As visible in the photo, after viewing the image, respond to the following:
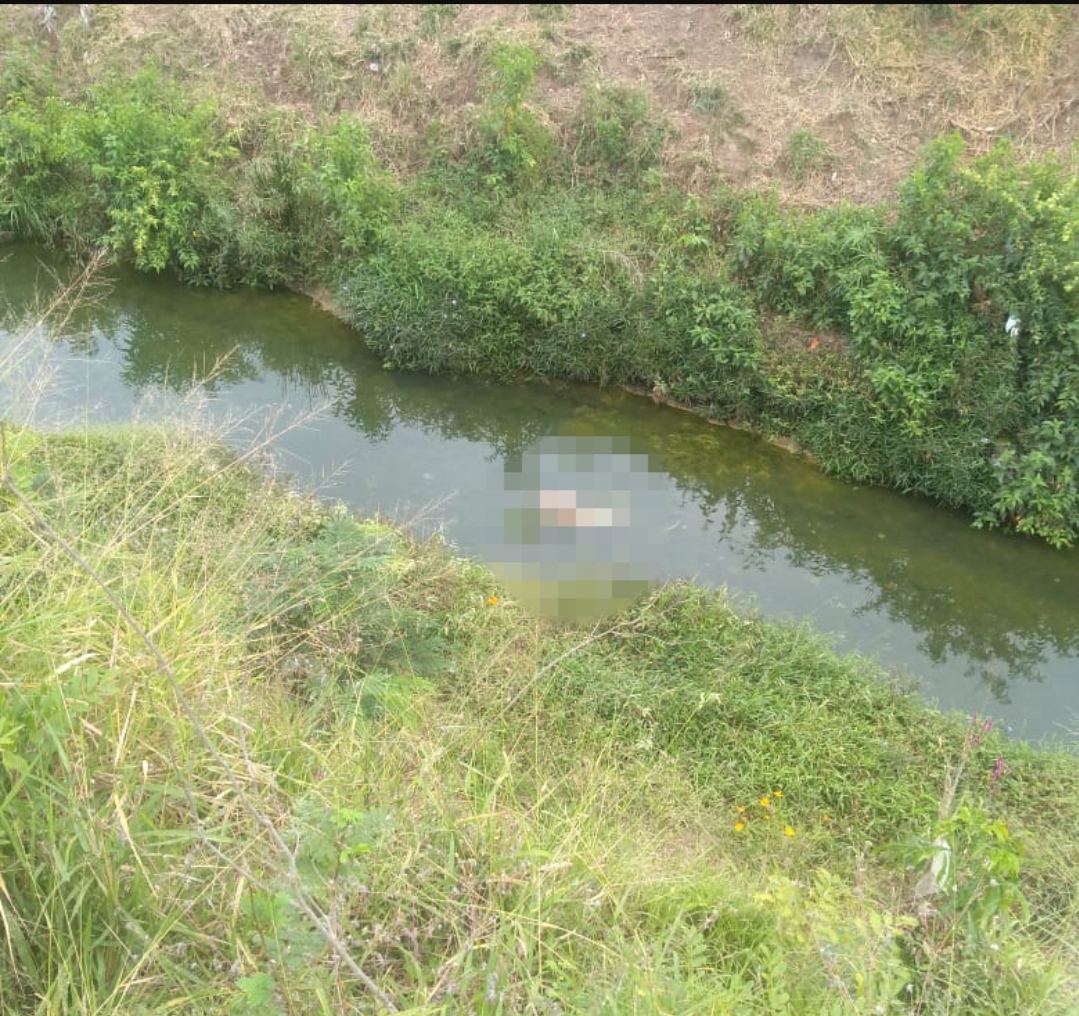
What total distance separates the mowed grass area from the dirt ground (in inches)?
194

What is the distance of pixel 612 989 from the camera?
6.76ft

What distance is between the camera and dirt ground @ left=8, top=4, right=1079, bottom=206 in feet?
24.4

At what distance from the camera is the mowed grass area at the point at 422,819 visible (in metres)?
2.00

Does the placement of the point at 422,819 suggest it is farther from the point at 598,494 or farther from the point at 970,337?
→ the point at 970,337

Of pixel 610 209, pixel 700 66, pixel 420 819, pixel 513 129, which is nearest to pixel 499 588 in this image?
pixel 420 819

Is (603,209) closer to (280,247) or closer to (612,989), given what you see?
(280,247)

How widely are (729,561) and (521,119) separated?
14.1 feet

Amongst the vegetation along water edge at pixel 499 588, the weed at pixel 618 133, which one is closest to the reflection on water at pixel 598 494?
the vegetation along water edge at pixel 499 588

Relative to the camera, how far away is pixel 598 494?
494cm

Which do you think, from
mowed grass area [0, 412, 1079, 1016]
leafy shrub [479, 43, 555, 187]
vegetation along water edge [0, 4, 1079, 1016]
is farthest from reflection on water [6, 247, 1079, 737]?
leafy shrub [479, 43, 555, 187]

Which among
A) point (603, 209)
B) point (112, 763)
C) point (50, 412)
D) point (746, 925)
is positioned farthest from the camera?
point (603, 209)

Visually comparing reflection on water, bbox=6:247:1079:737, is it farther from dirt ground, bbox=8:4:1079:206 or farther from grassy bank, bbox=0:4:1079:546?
dirt ground, bbox=8:4:1079:206

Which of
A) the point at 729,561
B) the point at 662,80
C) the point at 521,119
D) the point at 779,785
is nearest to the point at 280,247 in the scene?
the point at 521,119

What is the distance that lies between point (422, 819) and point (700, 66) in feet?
25.2
